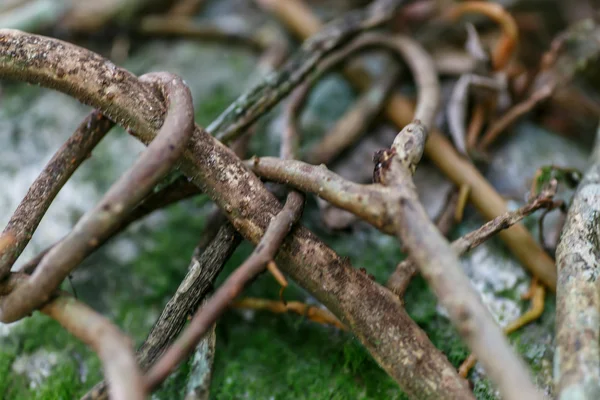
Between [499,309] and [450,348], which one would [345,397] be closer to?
[450,348]

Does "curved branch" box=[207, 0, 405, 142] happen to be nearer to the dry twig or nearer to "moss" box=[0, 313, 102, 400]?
the dry twig

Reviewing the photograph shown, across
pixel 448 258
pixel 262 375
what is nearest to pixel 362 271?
pixel 448 258

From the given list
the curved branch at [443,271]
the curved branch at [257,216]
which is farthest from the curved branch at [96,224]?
the curved branch at [443,271]

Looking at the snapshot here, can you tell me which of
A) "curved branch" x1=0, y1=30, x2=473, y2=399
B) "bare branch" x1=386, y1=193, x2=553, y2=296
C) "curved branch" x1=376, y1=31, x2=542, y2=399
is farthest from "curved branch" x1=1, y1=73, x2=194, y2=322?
"bare branch" x1=386, y1=193, x2=553, y2=296

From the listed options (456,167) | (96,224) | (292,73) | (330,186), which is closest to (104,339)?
(96,224)

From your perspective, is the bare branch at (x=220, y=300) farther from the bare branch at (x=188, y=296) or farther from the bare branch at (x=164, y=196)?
the bare branch at (x=164, y=196)
